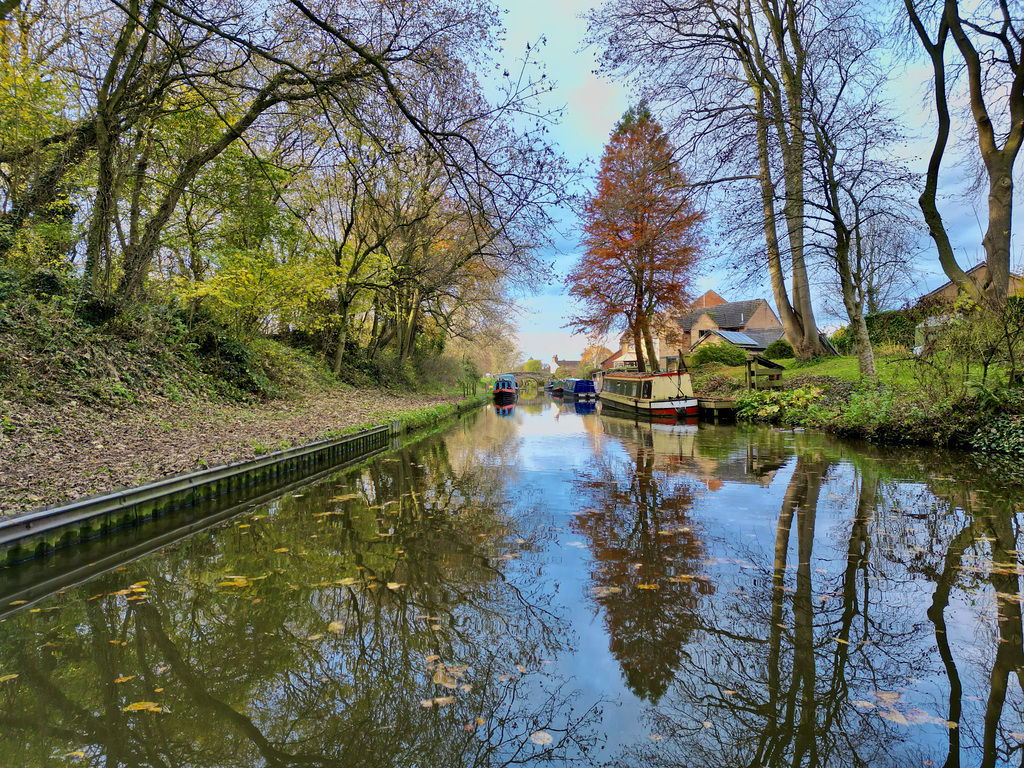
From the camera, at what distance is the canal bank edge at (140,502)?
4.16m

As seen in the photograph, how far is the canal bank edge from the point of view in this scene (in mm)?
4160

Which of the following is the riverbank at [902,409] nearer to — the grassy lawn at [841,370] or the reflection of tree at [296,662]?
the grassy lawn at [841,370]

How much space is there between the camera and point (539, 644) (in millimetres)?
3094

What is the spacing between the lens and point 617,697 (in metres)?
2.57

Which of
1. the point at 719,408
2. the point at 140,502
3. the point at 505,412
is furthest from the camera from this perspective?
the point at 505,412

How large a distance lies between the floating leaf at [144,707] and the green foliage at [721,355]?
89.8ft

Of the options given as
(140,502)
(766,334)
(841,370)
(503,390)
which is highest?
(766,334)

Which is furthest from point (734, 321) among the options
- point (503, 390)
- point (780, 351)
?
point (780, 351)

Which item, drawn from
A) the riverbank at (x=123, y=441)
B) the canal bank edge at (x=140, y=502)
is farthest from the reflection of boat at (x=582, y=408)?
the canal bank edge at (x=140, y=502)

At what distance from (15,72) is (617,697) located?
1167 cm

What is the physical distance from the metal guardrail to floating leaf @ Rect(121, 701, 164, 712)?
8.30 ft

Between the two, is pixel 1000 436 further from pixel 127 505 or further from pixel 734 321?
pixel 734 321

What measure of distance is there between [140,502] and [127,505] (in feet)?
0.62

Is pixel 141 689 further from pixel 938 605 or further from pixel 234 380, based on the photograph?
pixel 234 380
